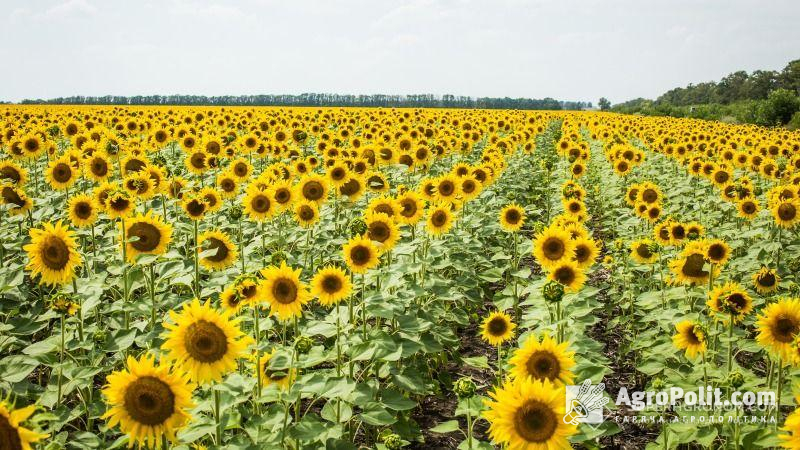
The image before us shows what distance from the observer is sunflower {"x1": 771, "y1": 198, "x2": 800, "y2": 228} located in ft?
24.2

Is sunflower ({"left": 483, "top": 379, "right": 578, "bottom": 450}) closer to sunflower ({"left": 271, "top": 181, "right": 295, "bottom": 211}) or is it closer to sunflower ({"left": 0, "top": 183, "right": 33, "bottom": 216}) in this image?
sunflower ({"left": 271, "top": 181, "right": 295, "bottom": 211})

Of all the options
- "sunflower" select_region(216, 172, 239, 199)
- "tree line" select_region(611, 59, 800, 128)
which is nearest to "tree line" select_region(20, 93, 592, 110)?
"tree line" select_region(611, 59, 800, 128)

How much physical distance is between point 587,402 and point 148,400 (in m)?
2.74

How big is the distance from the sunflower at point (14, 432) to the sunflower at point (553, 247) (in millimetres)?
4491

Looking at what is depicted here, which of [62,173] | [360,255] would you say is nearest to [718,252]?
[360,255]

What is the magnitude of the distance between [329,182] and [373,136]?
747 centimetres

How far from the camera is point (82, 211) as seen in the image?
6355mm

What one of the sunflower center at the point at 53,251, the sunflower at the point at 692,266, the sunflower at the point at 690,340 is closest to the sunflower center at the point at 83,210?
the sunflower center at the point at 53,251

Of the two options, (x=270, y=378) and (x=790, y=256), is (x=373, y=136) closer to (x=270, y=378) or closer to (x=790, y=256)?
(x=790, y=256)

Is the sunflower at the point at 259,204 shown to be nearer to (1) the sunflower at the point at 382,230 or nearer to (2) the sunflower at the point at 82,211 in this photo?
(2) the sunflower at the point at 82,211

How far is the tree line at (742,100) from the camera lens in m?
45.5

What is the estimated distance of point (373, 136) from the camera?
1495 cm

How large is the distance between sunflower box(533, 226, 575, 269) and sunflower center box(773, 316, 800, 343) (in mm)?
1828

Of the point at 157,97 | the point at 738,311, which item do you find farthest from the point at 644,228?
the point at 157,97
